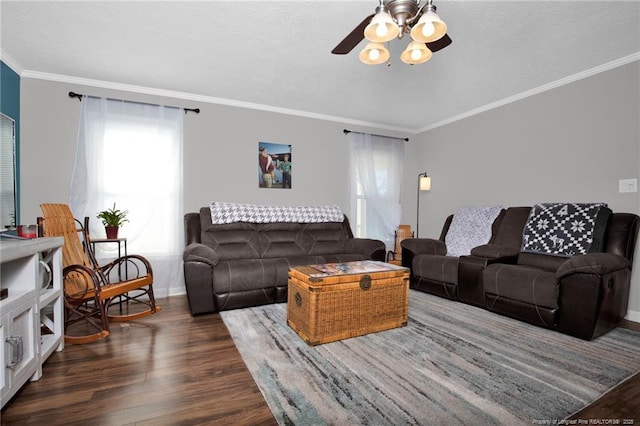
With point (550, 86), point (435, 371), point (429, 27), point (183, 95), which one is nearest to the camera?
point (429, 27)

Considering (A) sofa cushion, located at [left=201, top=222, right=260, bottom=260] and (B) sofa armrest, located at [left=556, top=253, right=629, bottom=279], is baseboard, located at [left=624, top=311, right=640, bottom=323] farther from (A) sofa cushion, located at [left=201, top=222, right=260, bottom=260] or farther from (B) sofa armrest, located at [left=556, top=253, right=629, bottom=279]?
(A) sofa cushion, located at [left=201, top=222, right=260, bottom=260]

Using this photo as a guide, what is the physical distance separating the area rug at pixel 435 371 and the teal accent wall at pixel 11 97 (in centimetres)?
268

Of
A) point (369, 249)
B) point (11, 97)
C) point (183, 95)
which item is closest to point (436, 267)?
point (369, 249)

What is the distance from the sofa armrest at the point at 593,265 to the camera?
2166 millimetres

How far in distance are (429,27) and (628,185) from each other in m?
2.66

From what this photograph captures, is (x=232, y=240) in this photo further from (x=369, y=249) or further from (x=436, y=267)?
(x=436, y=267)

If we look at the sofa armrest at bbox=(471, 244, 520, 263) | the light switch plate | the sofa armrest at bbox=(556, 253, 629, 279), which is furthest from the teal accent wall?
the light switch plate

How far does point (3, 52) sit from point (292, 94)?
266 cm

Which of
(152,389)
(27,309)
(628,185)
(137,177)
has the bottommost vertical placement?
(152,389)

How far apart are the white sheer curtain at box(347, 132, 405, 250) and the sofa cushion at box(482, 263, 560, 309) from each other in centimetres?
209

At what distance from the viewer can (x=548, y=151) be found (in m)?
3.38

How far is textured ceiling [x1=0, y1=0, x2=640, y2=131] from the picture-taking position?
82.5 inches

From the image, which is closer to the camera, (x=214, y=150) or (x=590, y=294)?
(x=590, y=294)

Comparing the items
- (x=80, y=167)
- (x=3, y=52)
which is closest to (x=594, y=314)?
(x=80, y=167)
